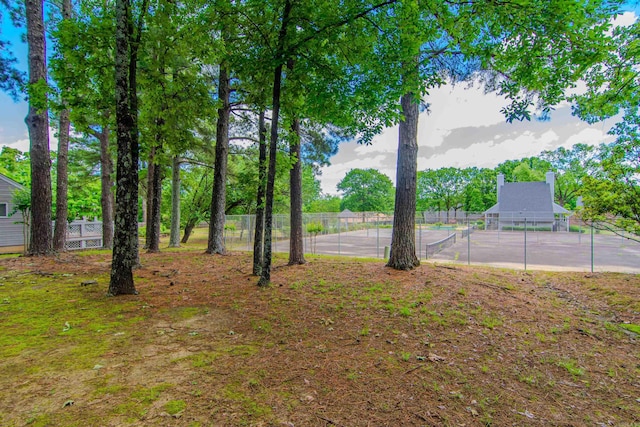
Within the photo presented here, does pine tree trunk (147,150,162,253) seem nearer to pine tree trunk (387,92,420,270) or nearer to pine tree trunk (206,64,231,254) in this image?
pine tree trunk (206,64,231,254)

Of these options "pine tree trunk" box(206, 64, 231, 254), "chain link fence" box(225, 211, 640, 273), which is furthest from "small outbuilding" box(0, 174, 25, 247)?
"pine tree trunk" box(206, 64, 231, 254)

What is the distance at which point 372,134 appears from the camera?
4984mm

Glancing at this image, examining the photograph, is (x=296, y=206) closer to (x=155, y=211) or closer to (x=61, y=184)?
(x=155, y=211)

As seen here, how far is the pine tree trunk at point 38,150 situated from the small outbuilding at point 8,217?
29.4 feet

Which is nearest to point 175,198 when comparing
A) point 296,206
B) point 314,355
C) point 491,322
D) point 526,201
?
point 296,206

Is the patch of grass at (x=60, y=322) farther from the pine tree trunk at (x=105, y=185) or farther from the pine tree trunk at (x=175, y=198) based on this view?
the pine tree trunk at (x=175, y=198)

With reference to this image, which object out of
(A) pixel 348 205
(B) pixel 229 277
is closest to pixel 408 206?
(B) pixel 229 277

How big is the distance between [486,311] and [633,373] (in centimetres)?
158

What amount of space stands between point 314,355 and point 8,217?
18.4m

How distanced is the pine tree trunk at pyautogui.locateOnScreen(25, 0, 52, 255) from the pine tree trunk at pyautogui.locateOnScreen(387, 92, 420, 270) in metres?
8.94

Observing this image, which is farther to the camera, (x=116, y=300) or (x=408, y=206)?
(x=408, y=206)

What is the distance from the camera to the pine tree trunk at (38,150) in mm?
7281

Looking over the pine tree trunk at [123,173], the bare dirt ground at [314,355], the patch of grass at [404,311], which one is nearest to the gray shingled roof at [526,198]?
the bare dirt ground at [314,355]

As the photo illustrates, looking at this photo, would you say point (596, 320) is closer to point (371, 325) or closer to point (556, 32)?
point (371, 325)
